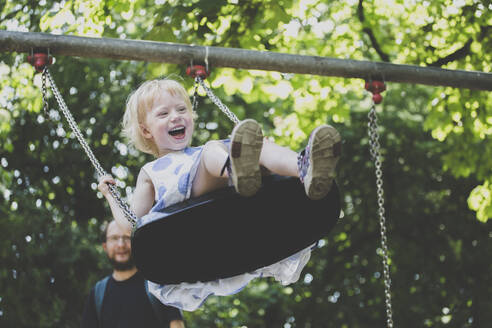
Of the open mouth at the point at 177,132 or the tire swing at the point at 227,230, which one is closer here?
the tire swing at the point at 227,230

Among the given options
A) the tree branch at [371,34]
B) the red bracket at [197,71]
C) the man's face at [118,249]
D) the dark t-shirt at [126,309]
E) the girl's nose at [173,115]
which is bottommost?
→ the dark t-shirt at [126,309]

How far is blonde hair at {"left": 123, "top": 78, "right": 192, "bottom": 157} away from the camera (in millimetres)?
3328

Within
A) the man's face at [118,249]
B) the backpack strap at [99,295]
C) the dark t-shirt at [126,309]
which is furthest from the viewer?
the man's face at [118,249]

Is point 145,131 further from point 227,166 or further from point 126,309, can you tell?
point 126,309

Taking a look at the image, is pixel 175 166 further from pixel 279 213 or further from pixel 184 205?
pixel 279 213

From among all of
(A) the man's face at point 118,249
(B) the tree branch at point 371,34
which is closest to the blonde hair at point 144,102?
(A) the man's face at point 118,249

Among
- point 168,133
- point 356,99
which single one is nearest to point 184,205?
point 168,133

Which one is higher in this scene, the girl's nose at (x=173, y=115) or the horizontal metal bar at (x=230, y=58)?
the horizontal metal bar at (x=230, y=58)

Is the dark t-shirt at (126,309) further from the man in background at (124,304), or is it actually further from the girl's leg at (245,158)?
the girl's leg at (245,158)

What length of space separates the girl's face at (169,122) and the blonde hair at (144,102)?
3 cm

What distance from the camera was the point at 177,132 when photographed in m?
3.26

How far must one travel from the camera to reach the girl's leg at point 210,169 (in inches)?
108

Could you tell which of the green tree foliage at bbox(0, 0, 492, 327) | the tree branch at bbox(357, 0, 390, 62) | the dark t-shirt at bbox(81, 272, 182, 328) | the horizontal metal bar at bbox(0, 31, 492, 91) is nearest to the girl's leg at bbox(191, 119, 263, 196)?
the horizontal metal bar at bbox(0, 31, 492, 91)

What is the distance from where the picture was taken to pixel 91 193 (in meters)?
9.90
